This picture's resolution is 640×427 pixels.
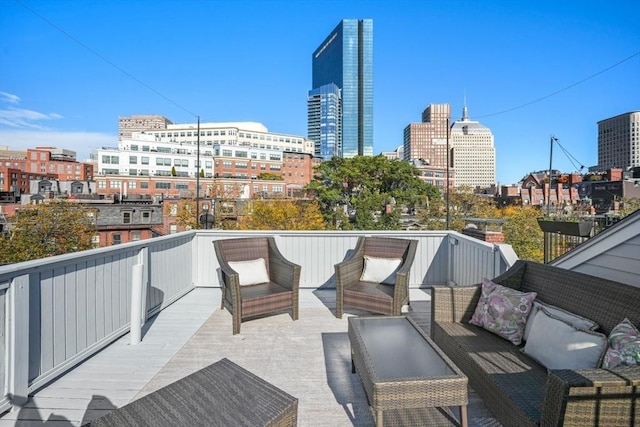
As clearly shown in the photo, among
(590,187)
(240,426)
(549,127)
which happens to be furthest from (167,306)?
(590,187)

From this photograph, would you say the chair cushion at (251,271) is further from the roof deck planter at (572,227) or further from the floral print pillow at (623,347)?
the floral print pillow at (623,347)

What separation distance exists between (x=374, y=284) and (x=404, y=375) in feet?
7.46

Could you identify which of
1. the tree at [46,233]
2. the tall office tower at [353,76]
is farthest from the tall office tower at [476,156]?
the tree at [46,233]

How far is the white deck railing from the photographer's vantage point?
212 cm

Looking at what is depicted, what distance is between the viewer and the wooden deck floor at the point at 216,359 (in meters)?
2.07

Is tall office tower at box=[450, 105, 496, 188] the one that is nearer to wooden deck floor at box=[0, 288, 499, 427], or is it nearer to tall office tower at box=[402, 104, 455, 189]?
tall office tower at box=[402, 104, 455, 189]

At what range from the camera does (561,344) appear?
180cm

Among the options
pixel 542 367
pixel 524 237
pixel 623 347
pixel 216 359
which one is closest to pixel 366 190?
pixel 524 237

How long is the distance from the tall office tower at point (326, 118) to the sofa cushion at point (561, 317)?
330 ft

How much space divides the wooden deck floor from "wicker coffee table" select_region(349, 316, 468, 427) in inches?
11.0

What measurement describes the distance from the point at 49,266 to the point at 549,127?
3961 centimetres

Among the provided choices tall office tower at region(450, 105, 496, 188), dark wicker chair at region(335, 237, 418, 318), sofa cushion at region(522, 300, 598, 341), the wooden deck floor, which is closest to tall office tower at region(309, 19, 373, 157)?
tall office tower at region(450, 105, 496, 188)

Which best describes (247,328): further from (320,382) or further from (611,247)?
(611,247)

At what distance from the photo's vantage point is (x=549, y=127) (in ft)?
109
